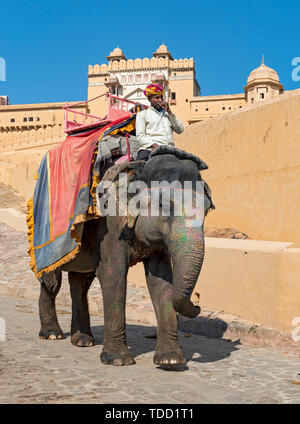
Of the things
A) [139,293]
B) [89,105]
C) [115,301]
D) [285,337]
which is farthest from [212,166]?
[89,105]

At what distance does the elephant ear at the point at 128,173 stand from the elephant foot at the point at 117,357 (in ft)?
4.26

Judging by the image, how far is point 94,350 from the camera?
21.0 feet

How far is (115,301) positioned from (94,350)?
3.62 feet

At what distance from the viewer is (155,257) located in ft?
18.8

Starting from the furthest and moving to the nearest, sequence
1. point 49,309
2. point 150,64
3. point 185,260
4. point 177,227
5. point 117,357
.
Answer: point 150,64
point 49,309
point 117,357
point 177,227
point 185,260

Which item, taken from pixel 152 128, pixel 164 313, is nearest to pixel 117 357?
pixel 164 313

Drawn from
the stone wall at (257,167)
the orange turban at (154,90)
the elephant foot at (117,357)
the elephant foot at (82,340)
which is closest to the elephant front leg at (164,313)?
the elephant foot at (117,357)

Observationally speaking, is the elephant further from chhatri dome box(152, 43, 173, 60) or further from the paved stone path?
chhatri dome box(152, 43, 173, 60)

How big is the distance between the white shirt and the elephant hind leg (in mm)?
2700

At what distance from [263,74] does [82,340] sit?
42.7m

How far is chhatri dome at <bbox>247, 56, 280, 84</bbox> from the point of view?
45.7m

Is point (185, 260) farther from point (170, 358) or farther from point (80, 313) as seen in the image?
point (80, 313)

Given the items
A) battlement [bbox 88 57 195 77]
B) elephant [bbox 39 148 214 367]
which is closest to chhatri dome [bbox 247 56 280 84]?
battlement [bbox 88 57 195 77]
